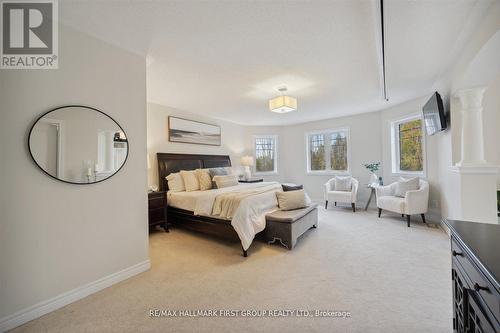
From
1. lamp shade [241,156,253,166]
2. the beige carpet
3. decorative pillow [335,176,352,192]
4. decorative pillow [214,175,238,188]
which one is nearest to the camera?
the beige carpet

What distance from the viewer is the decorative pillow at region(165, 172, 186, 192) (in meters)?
4.07

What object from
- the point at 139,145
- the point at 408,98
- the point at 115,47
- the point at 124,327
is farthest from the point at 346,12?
the point at 408,98

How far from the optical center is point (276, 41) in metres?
2.20

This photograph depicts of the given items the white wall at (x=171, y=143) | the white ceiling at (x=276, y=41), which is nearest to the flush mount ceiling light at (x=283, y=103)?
the white ceiling at (x=276, y=41)

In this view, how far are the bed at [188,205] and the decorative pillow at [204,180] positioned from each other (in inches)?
20.5

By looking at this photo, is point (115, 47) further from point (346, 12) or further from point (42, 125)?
point (346, 12)

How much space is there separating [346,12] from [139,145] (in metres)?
2.43

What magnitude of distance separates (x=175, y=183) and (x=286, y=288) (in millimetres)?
2899

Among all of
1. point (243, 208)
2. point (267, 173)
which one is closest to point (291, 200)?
point (243, 208)

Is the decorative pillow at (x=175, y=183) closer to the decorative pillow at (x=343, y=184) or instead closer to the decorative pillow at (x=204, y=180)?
the decorative pillow at (x=204, y=180)

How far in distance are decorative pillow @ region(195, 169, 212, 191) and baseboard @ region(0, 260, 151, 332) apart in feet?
6.65

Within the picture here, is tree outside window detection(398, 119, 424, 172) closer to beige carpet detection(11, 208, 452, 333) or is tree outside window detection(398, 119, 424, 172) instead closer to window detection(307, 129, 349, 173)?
window detection(307, 129, 349, 173)

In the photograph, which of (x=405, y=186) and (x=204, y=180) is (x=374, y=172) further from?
(x=204, y=180)

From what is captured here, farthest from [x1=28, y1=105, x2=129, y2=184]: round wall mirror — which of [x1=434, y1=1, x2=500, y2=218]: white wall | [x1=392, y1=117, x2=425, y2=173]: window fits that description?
[x1=392, y1=117, x2=425, y2=173]: window
